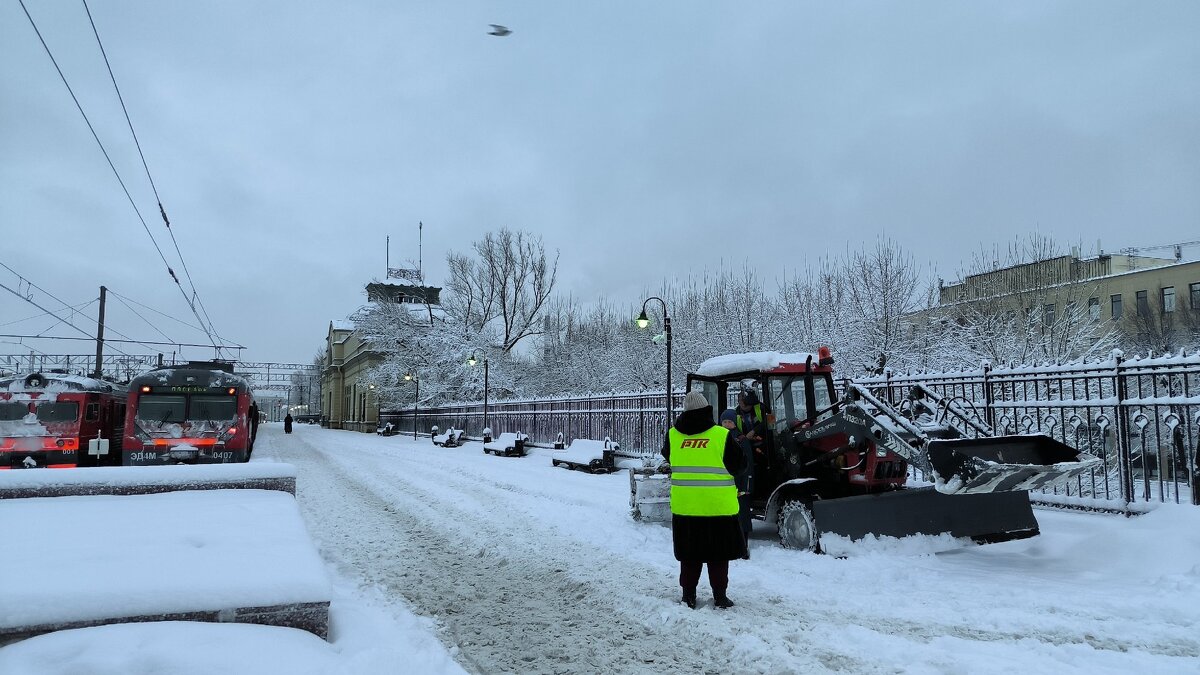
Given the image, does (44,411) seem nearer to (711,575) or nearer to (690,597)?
(690,597)

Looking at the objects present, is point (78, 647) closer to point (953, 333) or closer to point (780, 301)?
point (953, 333)

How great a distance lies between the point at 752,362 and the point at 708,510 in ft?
10.7

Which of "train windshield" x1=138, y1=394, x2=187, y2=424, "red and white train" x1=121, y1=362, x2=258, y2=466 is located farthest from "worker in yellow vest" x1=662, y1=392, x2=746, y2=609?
"train windshield" x1=138, y1=394, x2=187, y2=424

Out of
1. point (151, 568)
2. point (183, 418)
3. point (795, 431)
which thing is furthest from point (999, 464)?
point (183, 418)

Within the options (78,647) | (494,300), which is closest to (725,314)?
(494,300)

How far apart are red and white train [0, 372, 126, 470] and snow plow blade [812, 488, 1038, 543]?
18365 millimetres

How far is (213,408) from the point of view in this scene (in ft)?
59.6

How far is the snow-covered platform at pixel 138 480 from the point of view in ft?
17.0

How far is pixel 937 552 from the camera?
7195 mm

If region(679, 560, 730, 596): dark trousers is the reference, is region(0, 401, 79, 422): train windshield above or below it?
above

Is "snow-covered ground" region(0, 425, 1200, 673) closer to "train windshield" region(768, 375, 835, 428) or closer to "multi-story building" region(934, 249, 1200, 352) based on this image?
"train windshield" region(768, 375, 835, 428)

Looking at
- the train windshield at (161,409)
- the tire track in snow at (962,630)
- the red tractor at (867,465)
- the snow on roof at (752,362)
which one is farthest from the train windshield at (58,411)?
the tire track in snow at (962,630)

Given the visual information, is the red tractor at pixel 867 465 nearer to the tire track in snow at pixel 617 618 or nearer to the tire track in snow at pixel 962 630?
the tire track in snow at pixel 617 618

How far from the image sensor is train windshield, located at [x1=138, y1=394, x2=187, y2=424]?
17.5 meters
